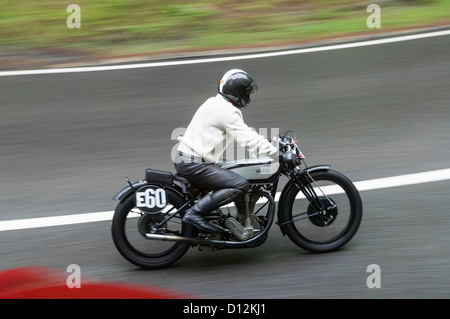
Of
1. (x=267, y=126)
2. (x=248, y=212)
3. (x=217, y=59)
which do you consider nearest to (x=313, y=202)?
(x=248, y=212)

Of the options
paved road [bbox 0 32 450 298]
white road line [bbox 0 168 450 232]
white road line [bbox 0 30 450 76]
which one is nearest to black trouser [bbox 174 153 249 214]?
paved road [bbox 0 32 450 298]

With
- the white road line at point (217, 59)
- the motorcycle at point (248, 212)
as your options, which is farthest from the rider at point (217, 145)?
the white road line at point (217, 59)

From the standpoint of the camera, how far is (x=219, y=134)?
22.4 ft

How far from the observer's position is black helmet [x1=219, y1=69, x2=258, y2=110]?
6820mm

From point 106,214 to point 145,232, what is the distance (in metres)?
1.32

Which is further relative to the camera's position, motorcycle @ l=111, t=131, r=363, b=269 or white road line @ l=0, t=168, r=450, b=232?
white road line @ l=0, t=168, r=450, b=232

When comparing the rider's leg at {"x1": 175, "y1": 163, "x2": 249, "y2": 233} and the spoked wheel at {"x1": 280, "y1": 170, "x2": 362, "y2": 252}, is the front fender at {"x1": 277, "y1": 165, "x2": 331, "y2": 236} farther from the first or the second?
the rider's leg at {"x1": 175, "y1": 163, "x2": 249, "y2": 233}

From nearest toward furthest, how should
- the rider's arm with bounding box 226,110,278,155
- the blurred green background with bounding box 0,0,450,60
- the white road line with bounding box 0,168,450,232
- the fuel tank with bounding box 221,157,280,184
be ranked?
the rider's arm with bounding box 226,110,278,155
the fuel tank with bounding box 221,157,280,184
the white road line with bounding box 0,168,450,232
the blurred green background with bounding box 0,0,450,60

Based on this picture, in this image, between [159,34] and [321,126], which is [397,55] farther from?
[159,34]

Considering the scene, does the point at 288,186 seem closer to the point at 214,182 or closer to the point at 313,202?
the point at 313,202

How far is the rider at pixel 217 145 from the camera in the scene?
6764 mm

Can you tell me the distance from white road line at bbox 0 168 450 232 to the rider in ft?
5.45

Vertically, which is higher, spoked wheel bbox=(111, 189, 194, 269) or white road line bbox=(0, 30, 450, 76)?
white road line bbox=(0, 30, 450, 76)
